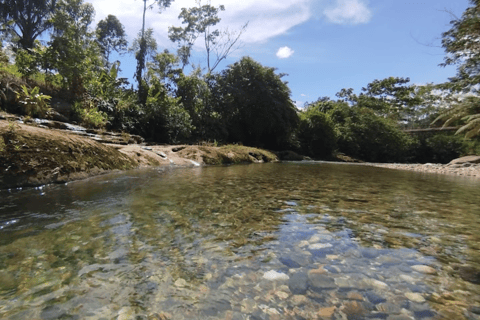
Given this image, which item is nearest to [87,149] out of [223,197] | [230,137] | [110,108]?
A: [223,197]

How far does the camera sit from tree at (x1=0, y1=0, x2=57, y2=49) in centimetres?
2830

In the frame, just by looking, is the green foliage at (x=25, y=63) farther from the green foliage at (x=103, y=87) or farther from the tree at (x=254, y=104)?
the tree at (x=254, y=104)

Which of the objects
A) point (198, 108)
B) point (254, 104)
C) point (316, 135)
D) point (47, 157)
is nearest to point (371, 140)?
point (316, 135)

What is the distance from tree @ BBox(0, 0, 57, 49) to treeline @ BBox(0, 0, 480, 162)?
0.11 metres

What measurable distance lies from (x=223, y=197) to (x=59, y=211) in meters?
2.48

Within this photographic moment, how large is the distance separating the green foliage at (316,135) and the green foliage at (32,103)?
21.7m

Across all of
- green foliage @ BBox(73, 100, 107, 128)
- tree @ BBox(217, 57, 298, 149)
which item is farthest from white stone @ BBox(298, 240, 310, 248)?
tree @ BBox(217, 57, 298, 149)

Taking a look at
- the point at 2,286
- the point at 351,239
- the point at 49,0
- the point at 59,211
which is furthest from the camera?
the point at 49,0

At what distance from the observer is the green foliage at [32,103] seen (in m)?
9.82

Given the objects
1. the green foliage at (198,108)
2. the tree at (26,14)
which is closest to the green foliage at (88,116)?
the green foliage at (198,108)

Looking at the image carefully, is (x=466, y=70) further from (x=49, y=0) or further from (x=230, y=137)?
(x=49, y=0)

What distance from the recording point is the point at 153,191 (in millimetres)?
4977

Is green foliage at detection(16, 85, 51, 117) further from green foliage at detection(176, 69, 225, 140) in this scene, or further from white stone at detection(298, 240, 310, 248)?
white stone at detection(298, 240, 310, 248)

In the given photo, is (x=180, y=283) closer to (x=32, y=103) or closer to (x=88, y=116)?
(x=32, y=103)
